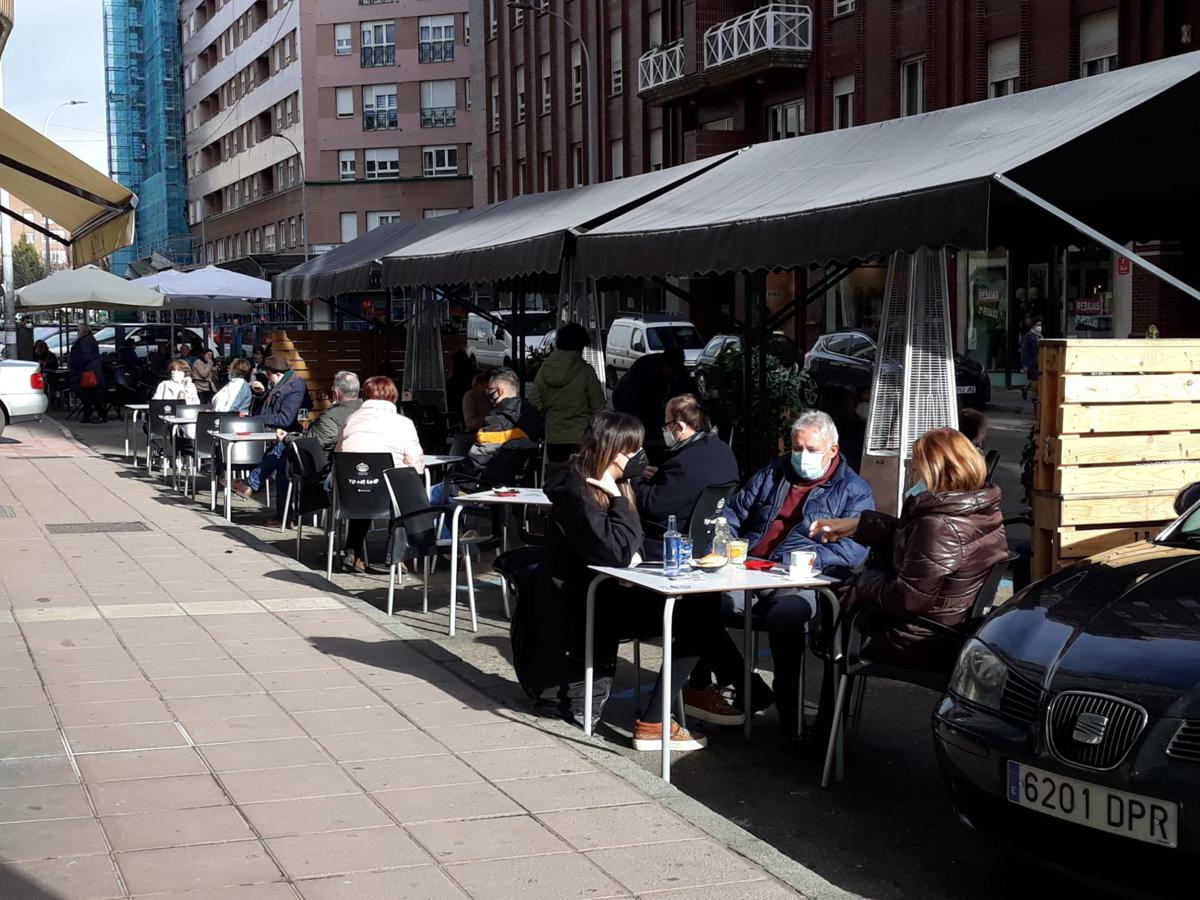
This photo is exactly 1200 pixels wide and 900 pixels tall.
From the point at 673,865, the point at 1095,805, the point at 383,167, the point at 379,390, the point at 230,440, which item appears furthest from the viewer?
the point at 383,167

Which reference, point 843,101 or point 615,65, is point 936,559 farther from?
point 615,65

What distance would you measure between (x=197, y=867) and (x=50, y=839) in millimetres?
620

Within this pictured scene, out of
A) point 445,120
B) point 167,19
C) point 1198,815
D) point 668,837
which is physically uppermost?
point 167,19

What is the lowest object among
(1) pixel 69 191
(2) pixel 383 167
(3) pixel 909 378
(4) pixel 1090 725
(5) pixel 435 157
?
(4) pixel 1090 725

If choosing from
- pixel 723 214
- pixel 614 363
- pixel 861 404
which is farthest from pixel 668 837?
pixel 614 363

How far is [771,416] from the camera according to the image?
1452 centimetres

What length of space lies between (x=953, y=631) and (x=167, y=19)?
108m

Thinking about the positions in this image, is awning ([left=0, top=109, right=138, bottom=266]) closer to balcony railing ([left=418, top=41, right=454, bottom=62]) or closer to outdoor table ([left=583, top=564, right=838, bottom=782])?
outdoor table ([left=583, top=564, right=838, bottom=782])

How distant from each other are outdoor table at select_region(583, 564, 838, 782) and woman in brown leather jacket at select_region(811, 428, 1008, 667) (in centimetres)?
36

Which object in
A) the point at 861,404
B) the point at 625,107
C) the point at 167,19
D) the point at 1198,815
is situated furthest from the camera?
the point at 167,19

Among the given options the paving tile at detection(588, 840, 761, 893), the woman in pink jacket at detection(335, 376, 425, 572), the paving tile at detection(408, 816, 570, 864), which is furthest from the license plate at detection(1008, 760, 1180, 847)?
the woman in pink jacket at detection(335, 376, 425, 572)

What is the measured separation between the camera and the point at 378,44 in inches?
2953

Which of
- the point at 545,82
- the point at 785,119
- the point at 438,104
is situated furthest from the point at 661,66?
the point at 438,104

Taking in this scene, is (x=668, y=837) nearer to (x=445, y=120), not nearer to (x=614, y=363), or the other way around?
(x=614, y=363)
